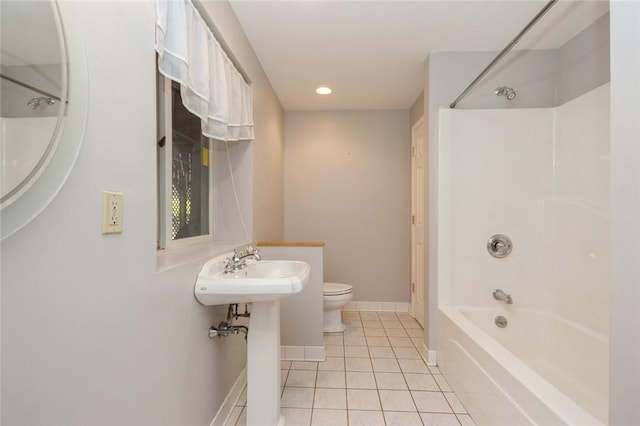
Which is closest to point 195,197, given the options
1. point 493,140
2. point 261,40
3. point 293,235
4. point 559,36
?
point 261,40

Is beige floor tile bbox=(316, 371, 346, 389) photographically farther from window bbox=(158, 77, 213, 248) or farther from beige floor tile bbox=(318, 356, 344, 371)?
window bbox=(158, 77, 213, 248)

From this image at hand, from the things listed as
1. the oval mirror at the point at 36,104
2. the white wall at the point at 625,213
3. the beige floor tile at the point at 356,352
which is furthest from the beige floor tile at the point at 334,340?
the oval mirror at the point at 36,104

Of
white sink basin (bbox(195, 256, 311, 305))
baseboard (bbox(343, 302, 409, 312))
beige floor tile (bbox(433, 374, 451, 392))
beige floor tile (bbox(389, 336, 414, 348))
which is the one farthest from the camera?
baseboard (bbox(343, 302, 409, 312))

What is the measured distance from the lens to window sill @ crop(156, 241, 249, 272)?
1.20m

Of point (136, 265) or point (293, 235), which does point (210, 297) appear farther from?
point (293, 235)

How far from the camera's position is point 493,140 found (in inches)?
90.7

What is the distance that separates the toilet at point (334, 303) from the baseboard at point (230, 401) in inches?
39.7

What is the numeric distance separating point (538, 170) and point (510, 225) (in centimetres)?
45

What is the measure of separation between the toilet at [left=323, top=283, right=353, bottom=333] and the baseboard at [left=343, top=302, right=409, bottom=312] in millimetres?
572

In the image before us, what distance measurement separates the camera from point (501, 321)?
2.22m

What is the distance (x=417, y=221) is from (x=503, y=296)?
1.21 m

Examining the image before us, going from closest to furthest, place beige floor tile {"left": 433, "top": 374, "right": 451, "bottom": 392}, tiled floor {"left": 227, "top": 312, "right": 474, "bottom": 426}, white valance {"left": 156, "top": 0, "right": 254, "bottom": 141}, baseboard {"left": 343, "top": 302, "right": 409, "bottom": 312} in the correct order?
1. white valance {"left": 156, "top": 0, "right": 254, "bottom": 141}
2. tiled floor {"left": 227, "top": 312, "right": 474, "bottom": 426}
3. beige floor tile {"left": 433, "top": 374, "right": 451, "bottom": 392}
4. baseboard {"left": 343, "top": 302, "right": 409, "bottom": 312}

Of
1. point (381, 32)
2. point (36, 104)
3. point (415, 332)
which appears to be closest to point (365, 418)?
point (415, 332)

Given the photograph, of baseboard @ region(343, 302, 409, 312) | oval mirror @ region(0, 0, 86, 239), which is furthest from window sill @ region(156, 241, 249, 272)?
baseboard @ region(343, 302, 409, 312)
